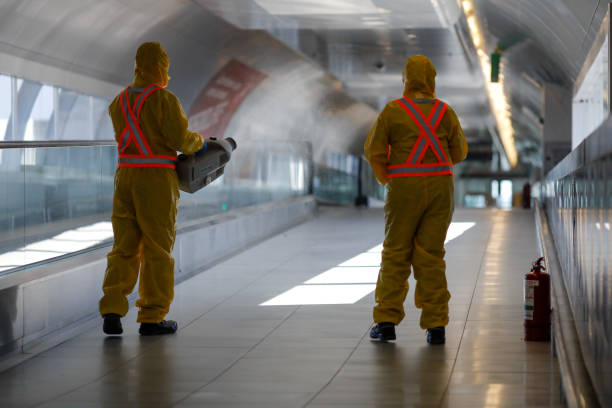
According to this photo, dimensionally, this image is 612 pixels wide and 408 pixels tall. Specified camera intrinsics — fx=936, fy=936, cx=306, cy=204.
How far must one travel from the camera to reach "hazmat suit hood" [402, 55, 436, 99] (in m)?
6.18

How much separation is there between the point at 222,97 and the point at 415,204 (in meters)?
19.9

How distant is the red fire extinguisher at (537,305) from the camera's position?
5.82m

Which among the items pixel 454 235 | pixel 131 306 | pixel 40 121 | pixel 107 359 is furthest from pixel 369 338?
pixel 40 121

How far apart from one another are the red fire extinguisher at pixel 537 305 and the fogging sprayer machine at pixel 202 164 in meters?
2.38

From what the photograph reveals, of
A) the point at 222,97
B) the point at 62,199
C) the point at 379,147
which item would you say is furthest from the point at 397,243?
the point at 222,97

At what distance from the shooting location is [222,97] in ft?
83.4

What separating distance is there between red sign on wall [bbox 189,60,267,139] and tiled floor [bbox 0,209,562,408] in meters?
15.5

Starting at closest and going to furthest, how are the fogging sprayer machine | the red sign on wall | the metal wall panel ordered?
the metal wall panel < the fogging sprayer machine < the red sign on wall

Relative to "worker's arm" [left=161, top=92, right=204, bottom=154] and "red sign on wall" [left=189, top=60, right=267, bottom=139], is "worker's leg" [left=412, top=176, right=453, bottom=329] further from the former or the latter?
"red sign on wall" [left=189, top=60, right=267, bottom=139]

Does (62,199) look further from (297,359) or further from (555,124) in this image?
(555,124)

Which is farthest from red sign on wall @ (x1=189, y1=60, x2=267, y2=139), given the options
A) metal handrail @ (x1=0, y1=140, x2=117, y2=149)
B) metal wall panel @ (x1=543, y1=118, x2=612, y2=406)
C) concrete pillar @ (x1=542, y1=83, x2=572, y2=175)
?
metal wall panel @ (x1=543, y1=118, x2=612, y2=406)

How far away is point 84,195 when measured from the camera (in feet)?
25.4

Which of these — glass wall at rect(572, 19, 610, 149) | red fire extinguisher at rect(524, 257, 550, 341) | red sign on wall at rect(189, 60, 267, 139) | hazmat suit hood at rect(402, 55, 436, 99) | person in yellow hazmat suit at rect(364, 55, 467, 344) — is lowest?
red fire extinguisher at rect(524, 257, 550, 341)

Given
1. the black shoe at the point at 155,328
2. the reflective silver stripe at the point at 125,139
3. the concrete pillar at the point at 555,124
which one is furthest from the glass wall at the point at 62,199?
the concrete pillar at the point at 555,124
